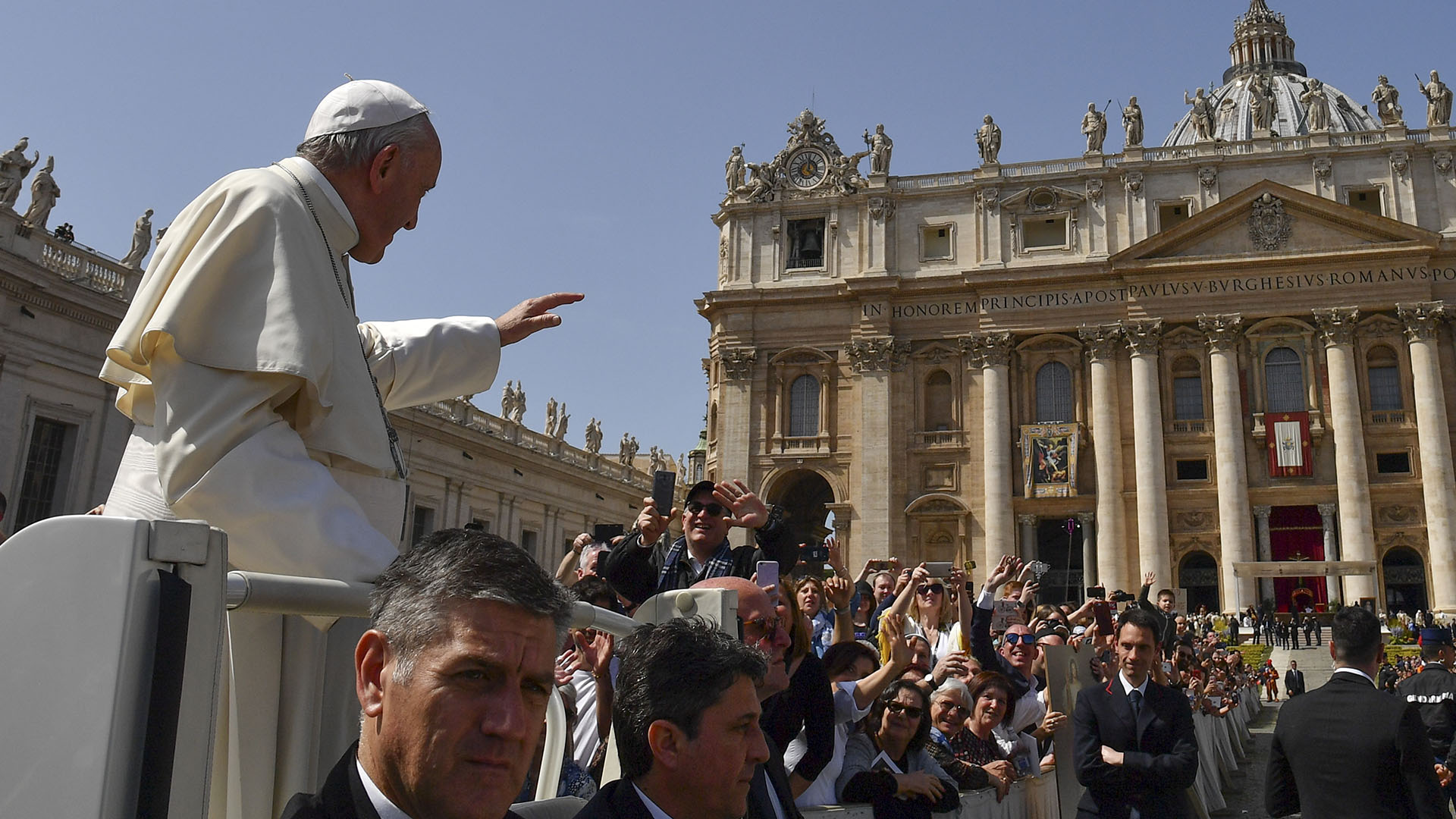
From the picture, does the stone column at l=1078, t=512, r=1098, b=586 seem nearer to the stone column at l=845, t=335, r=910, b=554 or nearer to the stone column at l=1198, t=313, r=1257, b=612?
the stone column at l=1198, t=313, r=1257, b=612

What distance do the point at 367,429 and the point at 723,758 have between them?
120 cm

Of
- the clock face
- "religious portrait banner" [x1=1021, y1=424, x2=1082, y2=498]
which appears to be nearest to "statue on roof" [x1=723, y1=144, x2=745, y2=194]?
the clock face

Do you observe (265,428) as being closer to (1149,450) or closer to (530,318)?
(530,318)

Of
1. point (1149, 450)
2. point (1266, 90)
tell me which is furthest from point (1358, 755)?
point (1266, 90)

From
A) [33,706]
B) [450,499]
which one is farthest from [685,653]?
[450,499]

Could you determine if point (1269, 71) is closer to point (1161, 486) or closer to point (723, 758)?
point (1161, 486)

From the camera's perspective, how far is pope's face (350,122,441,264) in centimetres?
250

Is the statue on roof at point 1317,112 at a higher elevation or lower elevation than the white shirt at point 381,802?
higher

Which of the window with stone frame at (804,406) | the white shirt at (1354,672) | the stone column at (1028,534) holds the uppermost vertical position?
the window with stone frame at (804,406)

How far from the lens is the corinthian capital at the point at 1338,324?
1403 inches

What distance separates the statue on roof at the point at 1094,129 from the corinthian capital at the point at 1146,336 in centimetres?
675

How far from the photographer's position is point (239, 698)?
1.71 meters

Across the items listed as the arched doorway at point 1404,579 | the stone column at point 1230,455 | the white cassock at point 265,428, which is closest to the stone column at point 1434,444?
the arched doorway at point 1404,579

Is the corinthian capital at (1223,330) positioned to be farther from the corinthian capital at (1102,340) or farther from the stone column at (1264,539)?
the stone column at (1264,539)
